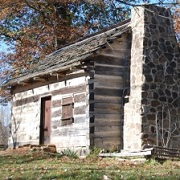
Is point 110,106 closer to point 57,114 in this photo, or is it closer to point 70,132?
point 70,132

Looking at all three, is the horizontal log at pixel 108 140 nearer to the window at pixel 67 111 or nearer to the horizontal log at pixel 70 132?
the horizontal log at pixel 70 132

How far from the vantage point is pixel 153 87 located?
16.5m

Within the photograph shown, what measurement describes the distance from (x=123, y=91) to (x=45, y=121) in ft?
14.1

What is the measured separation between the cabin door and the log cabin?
684 millimetres

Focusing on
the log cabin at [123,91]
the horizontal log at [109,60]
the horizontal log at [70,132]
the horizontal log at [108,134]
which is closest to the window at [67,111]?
the log cabin at [123,91]

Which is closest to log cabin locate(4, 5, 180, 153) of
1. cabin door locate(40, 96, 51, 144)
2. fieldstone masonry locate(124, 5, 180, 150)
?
fieldstone masonry locate(124, 5, 180, 150)

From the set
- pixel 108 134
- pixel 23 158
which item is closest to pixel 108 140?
pixel 108 134

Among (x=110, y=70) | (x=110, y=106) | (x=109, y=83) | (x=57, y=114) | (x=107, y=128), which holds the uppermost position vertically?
(x=110, y=70)

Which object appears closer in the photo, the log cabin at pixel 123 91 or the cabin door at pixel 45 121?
the log cabin at pixel 123 91

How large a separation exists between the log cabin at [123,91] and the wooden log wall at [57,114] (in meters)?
0.04

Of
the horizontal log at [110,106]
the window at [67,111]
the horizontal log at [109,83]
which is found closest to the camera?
the horizontal log at [110,106]

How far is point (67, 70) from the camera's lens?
17.4m

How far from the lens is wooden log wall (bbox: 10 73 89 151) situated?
16.4 metres

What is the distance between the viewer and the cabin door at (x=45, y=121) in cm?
1889
